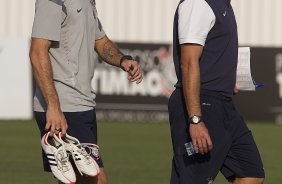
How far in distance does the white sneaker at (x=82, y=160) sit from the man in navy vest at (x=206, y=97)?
2.06ft

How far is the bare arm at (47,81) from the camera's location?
6.95m

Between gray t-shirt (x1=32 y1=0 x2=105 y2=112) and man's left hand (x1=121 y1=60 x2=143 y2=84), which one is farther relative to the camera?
man's left hand (x1=121 y1=60 x2=143 y2=84)

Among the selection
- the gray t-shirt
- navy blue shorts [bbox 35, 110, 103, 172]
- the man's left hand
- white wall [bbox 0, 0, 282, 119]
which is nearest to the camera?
the gray t-shirt

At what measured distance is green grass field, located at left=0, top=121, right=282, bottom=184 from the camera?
11930mm

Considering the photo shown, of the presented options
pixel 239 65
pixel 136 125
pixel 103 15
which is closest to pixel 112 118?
pixel 136 125

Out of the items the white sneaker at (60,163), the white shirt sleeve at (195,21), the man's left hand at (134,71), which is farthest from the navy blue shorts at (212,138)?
the white sneaker at (60,163)

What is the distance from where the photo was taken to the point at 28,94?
2027 cm

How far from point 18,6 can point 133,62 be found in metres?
16.6

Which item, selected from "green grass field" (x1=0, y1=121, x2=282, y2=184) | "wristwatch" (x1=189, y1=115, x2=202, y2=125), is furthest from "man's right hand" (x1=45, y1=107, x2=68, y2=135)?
"green grass field" (x1=0, y1=121, x2=282, y2=184)

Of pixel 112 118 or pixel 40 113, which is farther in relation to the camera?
pixel 112 118

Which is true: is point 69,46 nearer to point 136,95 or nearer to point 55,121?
point 55,121

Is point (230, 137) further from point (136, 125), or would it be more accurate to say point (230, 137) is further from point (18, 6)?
point (18, 6)

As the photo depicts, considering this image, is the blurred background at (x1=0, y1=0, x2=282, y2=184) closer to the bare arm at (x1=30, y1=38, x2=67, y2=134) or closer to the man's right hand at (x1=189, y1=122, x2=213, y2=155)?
the bare arm at (x1=30, y1=38, x2=67, y2=134)

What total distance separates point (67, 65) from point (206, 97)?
97 cm
